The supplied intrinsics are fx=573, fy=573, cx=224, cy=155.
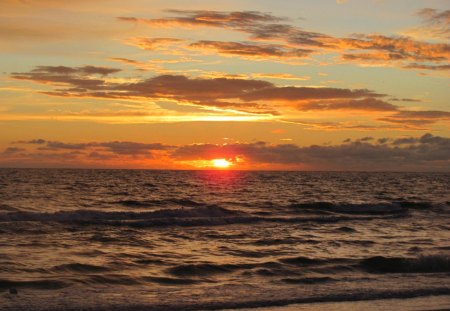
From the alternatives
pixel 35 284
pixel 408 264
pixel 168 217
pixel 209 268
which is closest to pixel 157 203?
pixel 168 217

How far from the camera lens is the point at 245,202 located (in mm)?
50344

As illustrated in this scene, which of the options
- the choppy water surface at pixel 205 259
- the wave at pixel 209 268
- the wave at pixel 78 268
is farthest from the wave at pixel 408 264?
the wave at pixel 78 268

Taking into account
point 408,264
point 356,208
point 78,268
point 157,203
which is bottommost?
point 356,208

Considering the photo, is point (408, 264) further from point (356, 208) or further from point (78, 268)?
point (356, 208)

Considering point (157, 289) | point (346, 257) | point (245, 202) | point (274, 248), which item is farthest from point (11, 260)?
point (245, 202)

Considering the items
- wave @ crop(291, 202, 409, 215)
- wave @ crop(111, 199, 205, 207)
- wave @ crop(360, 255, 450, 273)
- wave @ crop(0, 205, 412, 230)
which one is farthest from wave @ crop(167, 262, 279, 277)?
wave @ crop(111, 199, 205, 207)

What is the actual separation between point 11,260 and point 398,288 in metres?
12.2

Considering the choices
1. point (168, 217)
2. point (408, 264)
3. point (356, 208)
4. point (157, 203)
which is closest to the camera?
point (408, 264)

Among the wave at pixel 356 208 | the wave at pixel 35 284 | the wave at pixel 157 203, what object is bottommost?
the wave at pixel 356 208

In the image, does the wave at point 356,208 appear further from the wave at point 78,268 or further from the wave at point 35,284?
the wave at point 35,284

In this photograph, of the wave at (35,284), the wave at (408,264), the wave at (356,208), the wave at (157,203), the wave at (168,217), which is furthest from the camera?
the wave at (356,208)

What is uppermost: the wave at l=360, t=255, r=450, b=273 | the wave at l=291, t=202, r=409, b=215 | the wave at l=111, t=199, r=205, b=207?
the wave at l=360, t=255, r=450, b=273

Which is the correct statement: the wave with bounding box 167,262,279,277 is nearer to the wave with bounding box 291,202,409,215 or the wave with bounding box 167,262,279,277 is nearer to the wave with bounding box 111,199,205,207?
the wave with bounding box 291,202,409,215

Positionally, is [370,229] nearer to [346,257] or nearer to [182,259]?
[346,257]
